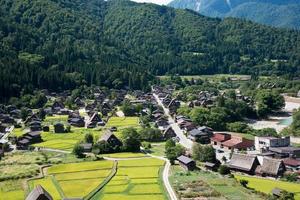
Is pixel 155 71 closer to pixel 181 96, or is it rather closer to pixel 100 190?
pixel 181 96

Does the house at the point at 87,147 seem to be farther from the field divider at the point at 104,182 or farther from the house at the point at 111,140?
the field divider at the point at 104,182

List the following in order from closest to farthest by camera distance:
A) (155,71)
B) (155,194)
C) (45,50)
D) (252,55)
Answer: (155,194) → (45,50) → (155,71) → (252,55)

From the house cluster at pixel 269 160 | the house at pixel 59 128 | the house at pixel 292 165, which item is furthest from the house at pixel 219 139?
the house at pixel 59 128

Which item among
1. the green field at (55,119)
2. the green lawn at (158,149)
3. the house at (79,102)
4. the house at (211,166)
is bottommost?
the green field at (55,119)

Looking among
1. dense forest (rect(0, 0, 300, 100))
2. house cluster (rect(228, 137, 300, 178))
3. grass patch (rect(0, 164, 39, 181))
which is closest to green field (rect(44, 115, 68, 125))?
dense forest (rect(0, 0, 300, 100))

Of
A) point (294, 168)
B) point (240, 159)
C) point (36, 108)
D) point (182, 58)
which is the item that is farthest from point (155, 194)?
point (182, 58)

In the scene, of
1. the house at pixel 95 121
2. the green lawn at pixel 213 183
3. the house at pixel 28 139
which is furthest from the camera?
the house at pixel 95 121
